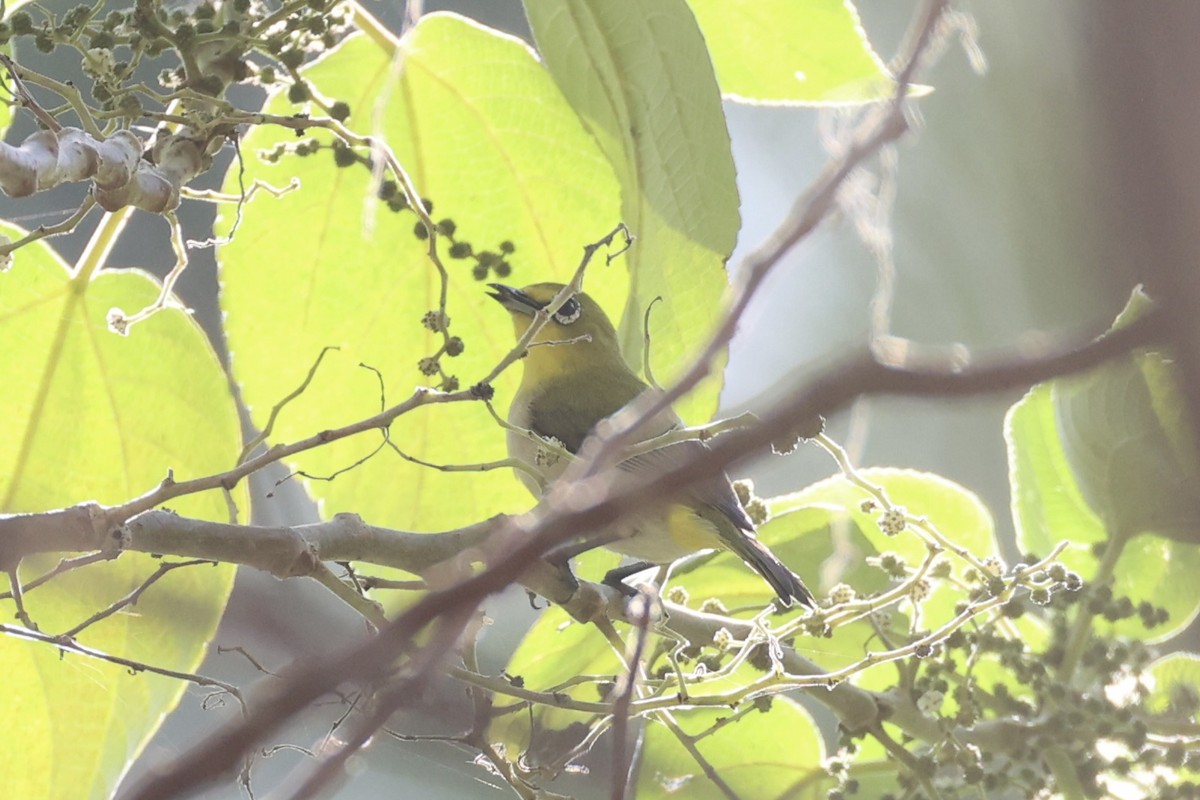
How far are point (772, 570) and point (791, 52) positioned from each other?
0.39 m

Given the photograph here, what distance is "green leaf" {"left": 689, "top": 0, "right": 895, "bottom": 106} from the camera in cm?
74

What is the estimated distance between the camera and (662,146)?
2.19ft

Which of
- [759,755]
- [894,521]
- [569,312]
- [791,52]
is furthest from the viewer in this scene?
[569,312]

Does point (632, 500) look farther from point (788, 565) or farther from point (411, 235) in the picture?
point (788, 565)

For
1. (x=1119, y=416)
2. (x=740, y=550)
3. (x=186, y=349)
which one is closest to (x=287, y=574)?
(x=186, y=349)

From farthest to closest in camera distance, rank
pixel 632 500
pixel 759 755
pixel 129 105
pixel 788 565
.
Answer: pixel 788 565, pixel 759 755, pixel 129 105, pixel 632 500

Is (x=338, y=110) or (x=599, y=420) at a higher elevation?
(x=338, y=110)

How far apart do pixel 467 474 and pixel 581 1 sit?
31cm

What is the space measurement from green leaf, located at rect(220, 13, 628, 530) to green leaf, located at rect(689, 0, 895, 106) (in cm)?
11

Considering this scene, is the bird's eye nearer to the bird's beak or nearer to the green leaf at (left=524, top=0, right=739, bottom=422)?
the bird's beak

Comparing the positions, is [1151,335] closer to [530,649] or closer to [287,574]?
[287,574]

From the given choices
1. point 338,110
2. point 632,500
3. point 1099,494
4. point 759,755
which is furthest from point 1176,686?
point 632,500

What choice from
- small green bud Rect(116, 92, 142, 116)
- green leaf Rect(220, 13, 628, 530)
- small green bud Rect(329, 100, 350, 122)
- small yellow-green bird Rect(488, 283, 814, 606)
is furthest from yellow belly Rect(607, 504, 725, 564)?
small green bud Rect(116, 92, 142, 116)

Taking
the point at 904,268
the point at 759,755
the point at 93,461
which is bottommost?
the point at 759,755
